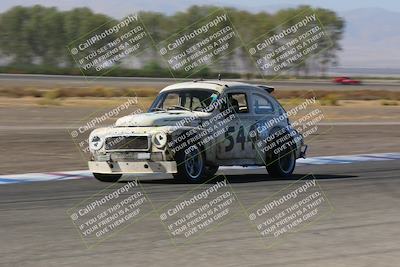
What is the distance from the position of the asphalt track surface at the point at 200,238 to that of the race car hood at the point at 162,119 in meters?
1.02

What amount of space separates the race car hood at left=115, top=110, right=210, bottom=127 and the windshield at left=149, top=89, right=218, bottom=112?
1.14ft

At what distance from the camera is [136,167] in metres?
13.2

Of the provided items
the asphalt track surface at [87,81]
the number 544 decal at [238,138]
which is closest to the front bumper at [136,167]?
the number 544 decal at [238,138]

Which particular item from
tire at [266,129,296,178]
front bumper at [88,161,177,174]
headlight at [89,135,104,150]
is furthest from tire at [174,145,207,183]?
tire at [266,129,296,178]

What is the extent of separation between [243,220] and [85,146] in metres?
13.8

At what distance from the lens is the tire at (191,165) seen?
13133 millimetres

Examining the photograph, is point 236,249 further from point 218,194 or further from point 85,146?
point 85,146

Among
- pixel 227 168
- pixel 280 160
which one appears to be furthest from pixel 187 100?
pixel 227 168

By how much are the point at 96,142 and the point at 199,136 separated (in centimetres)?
166

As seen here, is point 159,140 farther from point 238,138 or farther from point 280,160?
point 280,160

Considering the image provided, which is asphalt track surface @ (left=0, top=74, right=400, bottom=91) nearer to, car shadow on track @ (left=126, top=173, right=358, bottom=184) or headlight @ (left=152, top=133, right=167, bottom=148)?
car shadow on track @ (left=126, top=173, right=358, bottom=184)

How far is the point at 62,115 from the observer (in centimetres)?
3522

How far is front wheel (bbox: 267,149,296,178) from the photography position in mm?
14992

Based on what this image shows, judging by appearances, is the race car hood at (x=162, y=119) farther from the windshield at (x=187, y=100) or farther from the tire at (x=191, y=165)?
the tire at (x=191, y=165)
